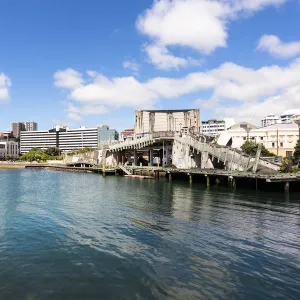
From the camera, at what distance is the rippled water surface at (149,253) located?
14.7 meters

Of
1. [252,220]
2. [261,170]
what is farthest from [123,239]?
[261,170]

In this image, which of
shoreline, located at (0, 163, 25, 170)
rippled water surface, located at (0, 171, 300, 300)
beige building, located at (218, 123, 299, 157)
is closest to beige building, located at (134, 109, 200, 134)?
beige building, located at (218, 123, 299, 157)

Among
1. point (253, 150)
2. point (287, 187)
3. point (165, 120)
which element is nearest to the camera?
point (287, 187)

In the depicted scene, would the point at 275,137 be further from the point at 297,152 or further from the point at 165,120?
the point at 165,120

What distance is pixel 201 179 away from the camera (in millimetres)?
74750

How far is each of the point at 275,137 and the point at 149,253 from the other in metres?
85.9

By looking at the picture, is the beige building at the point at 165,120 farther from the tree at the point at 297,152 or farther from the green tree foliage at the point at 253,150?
the tree at the point at 297,152

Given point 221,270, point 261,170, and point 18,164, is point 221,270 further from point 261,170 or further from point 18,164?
point 18,164

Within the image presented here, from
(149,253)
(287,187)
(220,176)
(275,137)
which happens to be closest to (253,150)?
(275,137)

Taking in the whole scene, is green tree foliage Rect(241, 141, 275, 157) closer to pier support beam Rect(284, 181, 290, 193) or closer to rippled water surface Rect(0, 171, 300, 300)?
pier support beam Rect(284, 181, 290, 193)

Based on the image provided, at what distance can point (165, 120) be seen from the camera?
116 metres

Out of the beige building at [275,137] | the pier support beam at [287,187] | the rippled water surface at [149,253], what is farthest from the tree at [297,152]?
the rippled water surface at [149,253]

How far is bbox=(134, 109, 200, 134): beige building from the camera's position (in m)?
114

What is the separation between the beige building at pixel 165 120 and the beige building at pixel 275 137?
17748 millimetres
